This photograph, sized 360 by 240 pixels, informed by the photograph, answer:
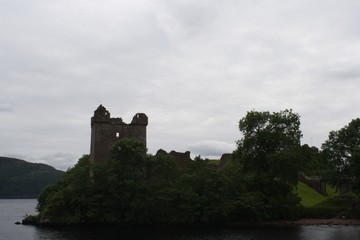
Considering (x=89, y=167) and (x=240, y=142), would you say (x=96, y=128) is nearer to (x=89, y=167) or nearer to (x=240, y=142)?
(x=89, y=167)

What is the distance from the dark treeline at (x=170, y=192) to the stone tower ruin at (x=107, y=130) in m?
6.42

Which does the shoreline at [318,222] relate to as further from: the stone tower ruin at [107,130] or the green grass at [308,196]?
the stone tower ruin at [107,130]

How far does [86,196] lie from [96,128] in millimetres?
13343

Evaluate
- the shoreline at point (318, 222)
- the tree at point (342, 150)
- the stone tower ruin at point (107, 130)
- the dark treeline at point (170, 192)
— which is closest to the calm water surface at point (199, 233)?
the shoreline at point (318, 222)

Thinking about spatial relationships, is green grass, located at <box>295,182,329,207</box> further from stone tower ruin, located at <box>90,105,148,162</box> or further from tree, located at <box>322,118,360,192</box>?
stone tower ruin, located at <box>90,105,148,162</box>

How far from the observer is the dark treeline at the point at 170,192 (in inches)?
2274

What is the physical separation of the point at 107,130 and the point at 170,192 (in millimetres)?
16854

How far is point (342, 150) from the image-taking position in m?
65.7

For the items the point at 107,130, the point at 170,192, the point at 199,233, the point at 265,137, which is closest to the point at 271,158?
the point at 265,137

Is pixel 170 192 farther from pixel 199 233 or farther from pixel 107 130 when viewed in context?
pixel 107 130

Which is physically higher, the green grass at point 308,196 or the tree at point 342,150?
the tree at point 342,150

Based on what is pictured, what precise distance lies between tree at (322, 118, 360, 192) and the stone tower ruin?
1122 inches

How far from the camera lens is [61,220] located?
191ft

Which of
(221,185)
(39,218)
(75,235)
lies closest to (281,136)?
(221,185)
